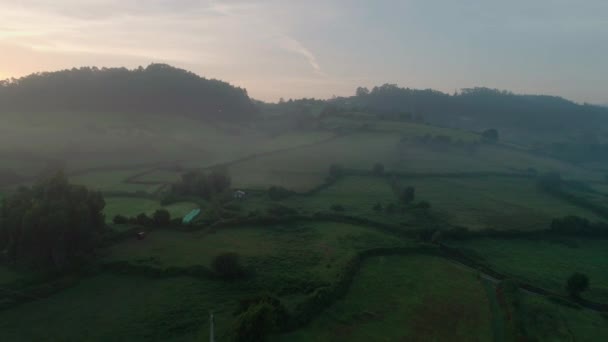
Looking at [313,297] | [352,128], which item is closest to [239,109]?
[352,128]

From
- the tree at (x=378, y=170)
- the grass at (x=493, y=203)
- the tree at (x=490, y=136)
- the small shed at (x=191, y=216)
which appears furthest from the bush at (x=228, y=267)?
the tree at (x=490, y=136)

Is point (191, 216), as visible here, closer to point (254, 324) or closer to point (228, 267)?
point (228, 267)

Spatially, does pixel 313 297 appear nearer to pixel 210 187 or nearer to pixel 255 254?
pixel 255 254

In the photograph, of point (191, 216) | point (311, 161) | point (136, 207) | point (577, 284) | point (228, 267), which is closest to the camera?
point (228, 267)

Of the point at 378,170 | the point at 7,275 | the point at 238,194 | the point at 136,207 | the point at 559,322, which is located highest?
the point at 378,170

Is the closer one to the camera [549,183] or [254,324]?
[254,324]

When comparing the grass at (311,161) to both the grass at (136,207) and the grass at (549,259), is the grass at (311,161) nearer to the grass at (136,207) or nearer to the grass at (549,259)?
the grass at (136,207)

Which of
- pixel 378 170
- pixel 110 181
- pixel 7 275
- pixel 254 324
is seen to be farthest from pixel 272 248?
pixel 378 170
